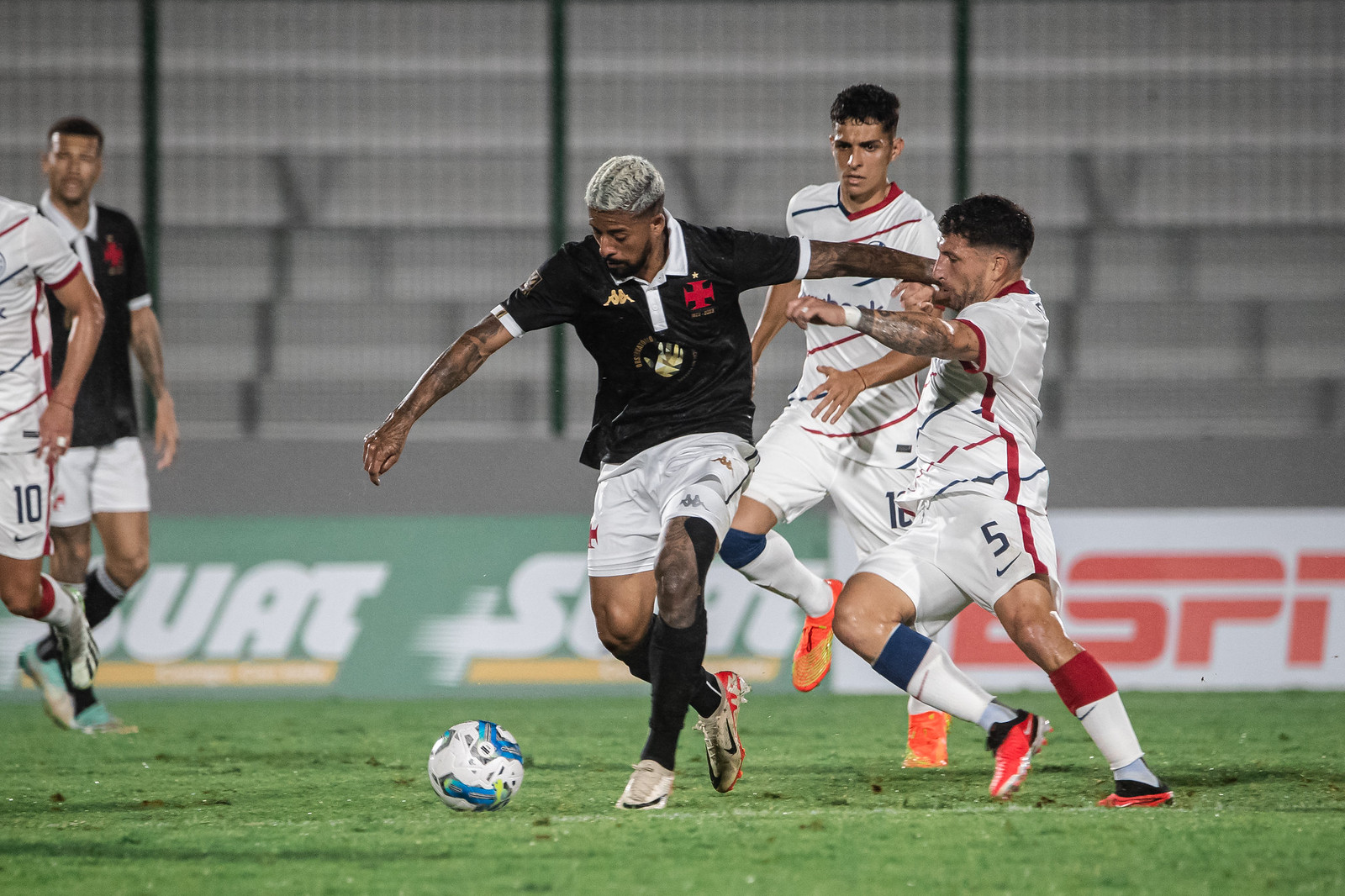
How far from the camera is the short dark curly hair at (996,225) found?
4.88 m

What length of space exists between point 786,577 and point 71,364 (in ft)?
9.78

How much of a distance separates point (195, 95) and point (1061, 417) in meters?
5.68

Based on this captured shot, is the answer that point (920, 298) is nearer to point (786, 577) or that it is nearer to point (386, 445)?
point (786, 577)

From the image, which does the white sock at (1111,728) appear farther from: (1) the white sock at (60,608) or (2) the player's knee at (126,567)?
(2) the player's knee at (126,567)

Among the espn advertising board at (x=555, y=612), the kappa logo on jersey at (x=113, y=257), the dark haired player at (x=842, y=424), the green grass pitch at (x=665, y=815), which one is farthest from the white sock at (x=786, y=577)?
the kappa logo on jersey at (x=113, y=257)

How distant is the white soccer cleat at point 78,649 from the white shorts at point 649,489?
9.06ft

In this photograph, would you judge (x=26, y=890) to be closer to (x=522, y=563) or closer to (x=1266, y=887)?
(x=1266, y=887)

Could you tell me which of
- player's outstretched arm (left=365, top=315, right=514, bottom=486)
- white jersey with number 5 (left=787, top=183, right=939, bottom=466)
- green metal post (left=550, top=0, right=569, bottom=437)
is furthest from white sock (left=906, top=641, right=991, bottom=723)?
green metal post (left=550, top=0, right=569, bottom=437)

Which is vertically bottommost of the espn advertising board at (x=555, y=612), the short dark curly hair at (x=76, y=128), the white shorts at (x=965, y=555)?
the espn advertising board at (x=555, y=612)

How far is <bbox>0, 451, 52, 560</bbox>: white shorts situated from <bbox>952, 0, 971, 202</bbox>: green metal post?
549 centimetres

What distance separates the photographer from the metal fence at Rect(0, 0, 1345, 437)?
9430mm

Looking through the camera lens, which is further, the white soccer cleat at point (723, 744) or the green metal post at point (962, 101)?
the green metal post at point (962, 101)

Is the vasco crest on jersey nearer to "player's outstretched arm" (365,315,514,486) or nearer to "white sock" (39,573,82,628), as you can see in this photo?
"player's outstretched arm" (365,315,514,486)

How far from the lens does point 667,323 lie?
5.01 meters
